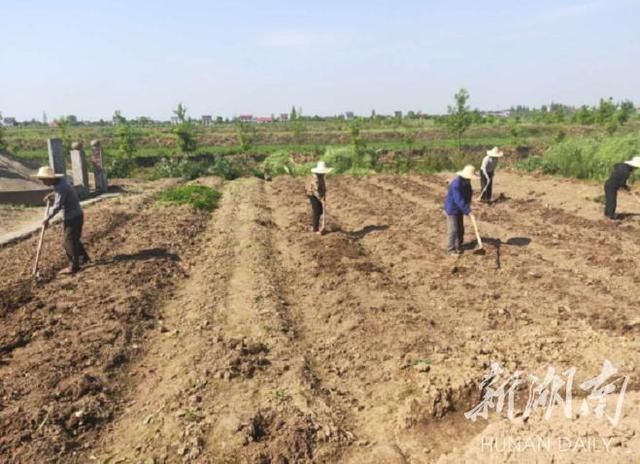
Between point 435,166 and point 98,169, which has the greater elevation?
point 98,169

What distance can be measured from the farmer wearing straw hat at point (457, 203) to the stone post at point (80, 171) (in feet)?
Result: 40.9

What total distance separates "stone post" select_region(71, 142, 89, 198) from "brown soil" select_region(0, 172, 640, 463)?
6752 mm

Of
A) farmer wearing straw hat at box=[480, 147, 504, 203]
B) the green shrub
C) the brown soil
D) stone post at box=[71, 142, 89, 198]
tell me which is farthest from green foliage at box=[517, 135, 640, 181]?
stone post at box=[71, 142, 89, 198]

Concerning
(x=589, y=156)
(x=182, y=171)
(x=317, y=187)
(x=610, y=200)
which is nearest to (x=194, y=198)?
(x=317, y=187)

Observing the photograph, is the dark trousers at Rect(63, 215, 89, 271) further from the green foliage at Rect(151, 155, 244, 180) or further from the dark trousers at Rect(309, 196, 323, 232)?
the green foliage at Rect(151, 155, 244, 180)

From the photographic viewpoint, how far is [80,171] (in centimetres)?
1681

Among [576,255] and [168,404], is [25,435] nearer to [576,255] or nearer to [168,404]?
[168,404]

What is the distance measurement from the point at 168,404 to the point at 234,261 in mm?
4713

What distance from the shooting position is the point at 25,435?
3945 mm

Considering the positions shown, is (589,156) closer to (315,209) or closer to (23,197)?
(315,209)

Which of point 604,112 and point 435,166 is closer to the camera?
point 435,166

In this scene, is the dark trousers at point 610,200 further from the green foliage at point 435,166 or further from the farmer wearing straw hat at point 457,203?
the green foliage at point 435,166

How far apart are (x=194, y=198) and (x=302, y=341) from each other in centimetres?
1022

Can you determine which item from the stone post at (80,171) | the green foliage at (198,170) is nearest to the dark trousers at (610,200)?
the stone post at (80,171)
